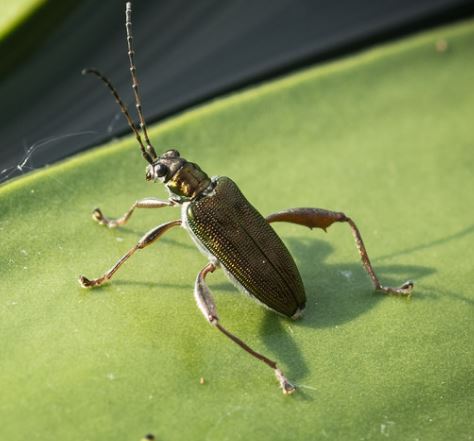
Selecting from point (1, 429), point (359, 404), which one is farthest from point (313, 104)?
point (1, 429)

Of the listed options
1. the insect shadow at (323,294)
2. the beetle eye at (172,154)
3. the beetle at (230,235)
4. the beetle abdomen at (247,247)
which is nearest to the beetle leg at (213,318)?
the beetle at (230,235)

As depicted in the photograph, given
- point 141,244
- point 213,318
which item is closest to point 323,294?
point 213,318

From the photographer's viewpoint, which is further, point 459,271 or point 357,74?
point 357,74

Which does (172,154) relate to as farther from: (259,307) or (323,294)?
(323,294)

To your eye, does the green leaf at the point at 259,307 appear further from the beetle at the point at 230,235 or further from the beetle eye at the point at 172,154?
the beetle eye at the point at 172,154

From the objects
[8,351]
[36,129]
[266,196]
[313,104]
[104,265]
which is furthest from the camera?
[313,104]

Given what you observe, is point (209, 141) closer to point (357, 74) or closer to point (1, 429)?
point (357, 74)

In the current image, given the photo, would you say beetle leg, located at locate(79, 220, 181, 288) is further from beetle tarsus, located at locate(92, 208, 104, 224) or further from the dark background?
the dark background

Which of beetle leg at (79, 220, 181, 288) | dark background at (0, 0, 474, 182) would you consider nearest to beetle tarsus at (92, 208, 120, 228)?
beetle leg at (79, 220, 181, 288)
